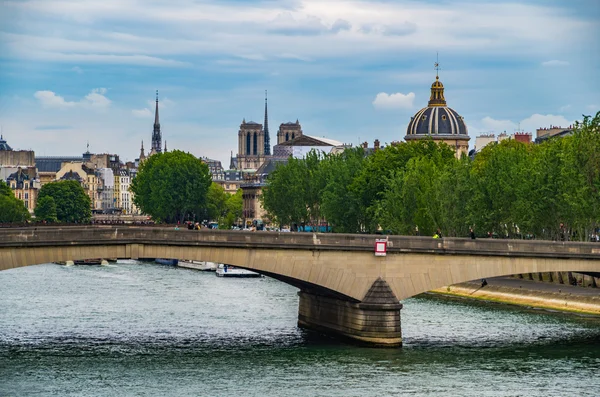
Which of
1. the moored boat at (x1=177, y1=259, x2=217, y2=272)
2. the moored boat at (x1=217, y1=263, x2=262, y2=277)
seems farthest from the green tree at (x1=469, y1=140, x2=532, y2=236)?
the moored boat at (x1=177, y1=259, x2=217, y2=272)

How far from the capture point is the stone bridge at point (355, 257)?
2613 inches

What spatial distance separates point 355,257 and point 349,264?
44 centimetres

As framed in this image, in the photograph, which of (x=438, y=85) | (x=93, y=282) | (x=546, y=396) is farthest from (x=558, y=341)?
(x=438, y=85)

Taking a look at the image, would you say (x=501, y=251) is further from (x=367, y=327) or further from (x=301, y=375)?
(x=301, y=375)

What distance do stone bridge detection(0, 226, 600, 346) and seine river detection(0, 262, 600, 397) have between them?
2.10 m

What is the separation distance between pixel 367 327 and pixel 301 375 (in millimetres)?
8016

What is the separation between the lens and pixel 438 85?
195875mm

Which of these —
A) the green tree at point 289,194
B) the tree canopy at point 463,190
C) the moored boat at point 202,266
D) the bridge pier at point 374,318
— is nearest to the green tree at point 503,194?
the tree canopy at point 463,190

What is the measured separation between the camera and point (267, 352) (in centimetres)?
6544

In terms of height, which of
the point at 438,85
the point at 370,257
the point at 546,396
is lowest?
the point at 546,396

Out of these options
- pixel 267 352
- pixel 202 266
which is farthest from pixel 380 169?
pixel 267 352

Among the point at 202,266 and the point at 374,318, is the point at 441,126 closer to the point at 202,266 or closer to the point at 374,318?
the point at 202,266

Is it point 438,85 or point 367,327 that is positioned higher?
point 438,85

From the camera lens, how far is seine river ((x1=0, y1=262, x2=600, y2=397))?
56812 mm
